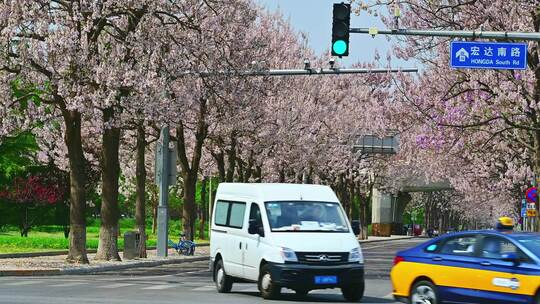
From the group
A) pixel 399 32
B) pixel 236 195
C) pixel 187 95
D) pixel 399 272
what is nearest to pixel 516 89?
pixel 187 95

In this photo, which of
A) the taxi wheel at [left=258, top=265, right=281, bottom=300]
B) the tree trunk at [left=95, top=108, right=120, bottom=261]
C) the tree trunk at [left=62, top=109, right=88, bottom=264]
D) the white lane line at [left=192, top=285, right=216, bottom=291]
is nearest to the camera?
the taxi wheel at [left=258, top=265, right=281, bottom=300]

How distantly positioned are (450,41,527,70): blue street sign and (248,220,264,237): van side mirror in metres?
7.82

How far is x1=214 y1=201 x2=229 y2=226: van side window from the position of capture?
21578 millimetres

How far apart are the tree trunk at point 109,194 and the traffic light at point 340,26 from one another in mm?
13469

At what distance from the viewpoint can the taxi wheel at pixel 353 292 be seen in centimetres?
1884

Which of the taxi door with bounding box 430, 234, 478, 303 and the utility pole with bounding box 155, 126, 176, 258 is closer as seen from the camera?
the taxi door with bounding box 430, 234, 478, 303

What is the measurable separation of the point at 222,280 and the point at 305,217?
2529mm

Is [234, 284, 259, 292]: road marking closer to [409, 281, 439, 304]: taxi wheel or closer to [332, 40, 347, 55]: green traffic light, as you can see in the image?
[332, 40, 347, 55]: green traffic light

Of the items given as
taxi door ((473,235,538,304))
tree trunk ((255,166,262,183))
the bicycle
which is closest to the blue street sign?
taxi door ((473,235,538,304))

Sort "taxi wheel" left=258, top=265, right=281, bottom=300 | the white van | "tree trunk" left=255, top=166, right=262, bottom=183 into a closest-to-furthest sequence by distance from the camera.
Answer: the white van < "taxi wheel" left=258, top=265, right=281, bottom=300 < "tree trunk" left=255, top=166, right=262, bottom=183

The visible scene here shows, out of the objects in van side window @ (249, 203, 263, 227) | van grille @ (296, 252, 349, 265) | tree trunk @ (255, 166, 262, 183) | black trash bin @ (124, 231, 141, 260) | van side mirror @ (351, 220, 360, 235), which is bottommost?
black trash bin @ (124, 231, 141, 260)

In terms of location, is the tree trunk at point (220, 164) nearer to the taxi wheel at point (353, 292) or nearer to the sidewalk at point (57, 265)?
the sidewalk at point (57, 265)

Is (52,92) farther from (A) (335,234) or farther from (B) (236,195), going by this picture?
(A) (335,234)

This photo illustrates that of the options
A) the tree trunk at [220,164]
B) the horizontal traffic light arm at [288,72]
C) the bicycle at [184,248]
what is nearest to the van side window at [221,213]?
the horizontal traffic light arm at [288,72]
